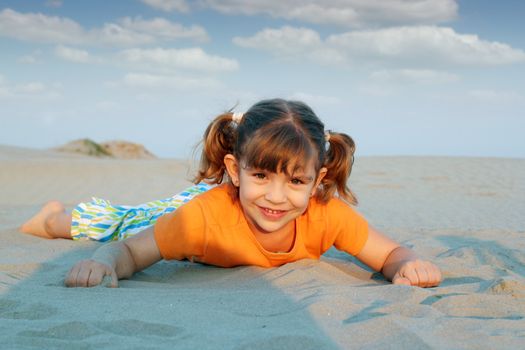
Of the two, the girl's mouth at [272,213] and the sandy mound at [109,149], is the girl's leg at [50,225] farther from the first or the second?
the sandy mound at [109,149]

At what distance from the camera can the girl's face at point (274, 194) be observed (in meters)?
3.12

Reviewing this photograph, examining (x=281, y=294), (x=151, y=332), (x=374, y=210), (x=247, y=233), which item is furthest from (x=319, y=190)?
(x=374, y=210)

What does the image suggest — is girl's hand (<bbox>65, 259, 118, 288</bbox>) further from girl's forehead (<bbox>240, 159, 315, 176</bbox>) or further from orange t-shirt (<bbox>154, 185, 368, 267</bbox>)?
girl's forehead (<bbox>240, 159, 315, 176</bbox>)

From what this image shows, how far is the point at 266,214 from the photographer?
324cm

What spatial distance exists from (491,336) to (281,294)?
0.96 metres

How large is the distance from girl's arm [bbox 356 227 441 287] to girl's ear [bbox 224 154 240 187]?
35.4 inches

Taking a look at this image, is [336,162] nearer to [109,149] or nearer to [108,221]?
[108,221]

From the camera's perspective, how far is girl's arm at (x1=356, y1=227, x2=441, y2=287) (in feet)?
10.7

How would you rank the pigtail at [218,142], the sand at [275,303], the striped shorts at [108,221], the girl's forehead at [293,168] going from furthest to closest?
the striped shorts at [108,221], the pigtail at [218,142], the girl's forehead at [293,168], the sand at [275,303]

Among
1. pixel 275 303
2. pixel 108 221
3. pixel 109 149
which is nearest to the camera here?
pixel 275 303

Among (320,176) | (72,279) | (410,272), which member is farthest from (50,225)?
(410,272)

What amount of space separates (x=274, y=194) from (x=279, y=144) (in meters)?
0.26

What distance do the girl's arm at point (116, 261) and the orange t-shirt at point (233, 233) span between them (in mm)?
74

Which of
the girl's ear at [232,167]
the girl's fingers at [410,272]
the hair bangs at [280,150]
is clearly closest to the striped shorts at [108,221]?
the girl's ear at [232,167]
